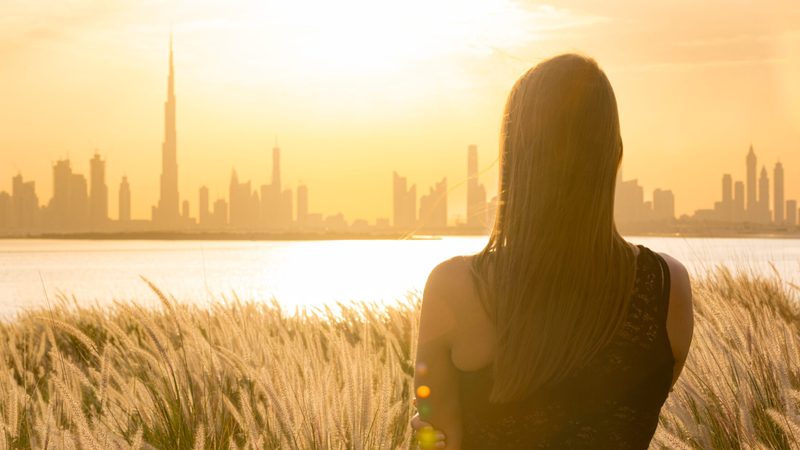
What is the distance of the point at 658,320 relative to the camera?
5.66ft

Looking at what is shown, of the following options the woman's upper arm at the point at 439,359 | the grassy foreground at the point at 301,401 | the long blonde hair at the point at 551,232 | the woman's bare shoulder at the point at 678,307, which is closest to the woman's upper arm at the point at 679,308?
the woman's bare shoulder at the point at 678,307

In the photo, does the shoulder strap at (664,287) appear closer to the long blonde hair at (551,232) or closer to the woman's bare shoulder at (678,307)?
the woman's bare shoulder at (678,307)

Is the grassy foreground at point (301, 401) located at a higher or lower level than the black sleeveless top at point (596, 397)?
lower

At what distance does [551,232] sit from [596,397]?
0.37 metres

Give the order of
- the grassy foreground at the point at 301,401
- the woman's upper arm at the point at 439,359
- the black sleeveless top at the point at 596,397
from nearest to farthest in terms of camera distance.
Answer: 1. the woman's upper arm at the point at 439,359
2. the black sleeveless top at the point at 596,397
3. the grassy foreground at the point at 301,401

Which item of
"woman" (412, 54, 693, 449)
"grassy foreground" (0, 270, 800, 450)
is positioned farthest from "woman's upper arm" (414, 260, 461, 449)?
"grassy foreground" (0, 270, 800, 450)

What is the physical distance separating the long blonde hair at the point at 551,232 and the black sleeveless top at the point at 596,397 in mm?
42

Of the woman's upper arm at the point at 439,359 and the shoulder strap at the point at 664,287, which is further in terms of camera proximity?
the shoulder strap at the point at 664,287

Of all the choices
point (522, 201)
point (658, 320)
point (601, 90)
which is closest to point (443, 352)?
point (522, 201)

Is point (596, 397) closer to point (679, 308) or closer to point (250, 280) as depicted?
point (679, 308)

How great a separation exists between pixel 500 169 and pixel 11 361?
6.69m

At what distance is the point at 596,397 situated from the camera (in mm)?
1692

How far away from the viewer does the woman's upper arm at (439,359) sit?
158cm

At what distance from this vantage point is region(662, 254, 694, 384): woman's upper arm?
5.74ft
